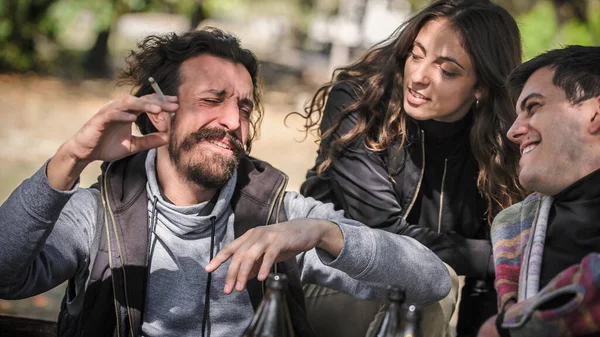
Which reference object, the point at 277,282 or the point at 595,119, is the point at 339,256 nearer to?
the point at 277,282

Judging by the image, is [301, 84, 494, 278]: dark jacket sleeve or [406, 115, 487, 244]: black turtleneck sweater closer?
[301, 84, 494, 278]: dark jacket sleeve

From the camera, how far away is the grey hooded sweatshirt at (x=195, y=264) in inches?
112

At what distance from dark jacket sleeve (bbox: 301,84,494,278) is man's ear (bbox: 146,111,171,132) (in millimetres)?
1067

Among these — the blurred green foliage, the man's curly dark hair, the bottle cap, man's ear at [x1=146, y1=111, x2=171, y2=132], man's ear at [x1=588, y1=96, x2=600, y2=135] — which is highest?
man's ear at [x1=588, y1=96, x2=600, y2=135]

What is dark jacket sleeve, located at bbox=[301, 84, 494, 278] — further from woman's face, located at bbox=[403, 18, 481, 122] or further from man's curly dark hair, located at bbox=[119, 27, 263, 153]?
man's curly dark hair, located at bbox=[119, 27, 263, 153]

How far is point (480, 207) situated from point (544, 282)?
1739 mm

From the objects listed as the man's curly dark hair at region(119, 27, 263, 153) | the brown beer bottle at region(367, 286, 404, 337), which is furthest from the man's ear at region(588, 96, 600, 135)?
the man's curly dark hair at region(119, 27, 263, 153)

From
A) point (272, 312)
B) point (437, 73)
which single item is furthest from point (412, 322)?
point (437, 73)

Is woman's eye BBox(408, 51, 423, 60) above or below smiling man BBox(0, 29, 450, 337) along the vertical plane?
above

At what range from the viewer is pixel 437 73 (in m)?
3.89

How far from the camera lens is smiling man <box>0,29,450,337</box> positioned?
2678mm

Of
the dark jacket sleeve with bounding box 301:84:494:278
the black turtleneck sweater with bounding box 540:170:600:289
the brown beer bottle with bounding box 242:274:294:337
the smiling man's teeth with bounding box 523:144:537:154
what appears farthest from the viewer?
the dark jacket sleeve with bounding box 301:84:494:278

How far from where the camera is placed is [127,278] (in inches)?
115

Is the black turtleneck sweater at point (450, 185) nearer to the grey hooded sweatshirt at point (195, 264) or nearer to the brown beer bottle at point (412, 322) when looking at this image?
the grey hooded sweatshirt at point (195, 264)
